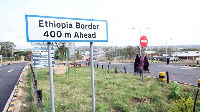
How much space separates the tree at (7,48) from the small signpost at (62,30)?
202 feet

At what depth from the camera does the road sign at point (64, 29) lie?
7.60ft

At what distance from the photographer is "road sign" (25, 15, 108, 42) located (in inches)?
91.2

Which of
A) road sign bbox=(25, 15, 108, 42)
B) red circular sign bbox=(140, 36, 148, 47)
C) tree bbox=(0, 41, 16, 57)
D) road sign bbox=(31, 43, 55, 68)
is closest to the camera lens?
road sign bbox=(25, 15, 108, 42)

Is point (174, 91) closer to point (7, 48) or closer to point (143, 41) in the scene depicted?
point (143, 41)

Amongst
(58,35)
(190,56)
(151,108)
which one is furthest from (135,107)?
(190,56)

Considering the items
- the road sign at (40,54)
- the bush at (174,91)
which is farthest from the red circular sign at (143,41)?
the road sign at (40,54)

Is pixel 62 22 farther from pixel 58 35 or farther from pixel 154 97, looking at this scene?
pixel 154 97

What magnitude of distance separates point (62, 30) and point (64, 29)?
4cm

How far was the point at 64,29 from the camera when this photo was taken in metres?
2.60

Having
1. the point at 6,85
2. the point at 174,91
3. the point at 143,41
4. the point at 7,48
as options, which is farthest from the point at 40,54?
the point at 7,48

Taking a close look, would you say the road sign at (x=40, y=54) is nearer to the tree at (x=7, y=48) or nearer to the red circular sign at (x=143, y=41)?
the red circular sign at (x=143, y=41)

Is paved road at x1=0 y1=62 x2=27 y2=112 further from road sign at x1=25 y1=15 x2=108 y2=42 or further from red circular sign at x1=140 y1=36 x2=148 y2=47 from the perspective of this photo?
red circular sign at x1=140 y1=36 x2=148 y2=47

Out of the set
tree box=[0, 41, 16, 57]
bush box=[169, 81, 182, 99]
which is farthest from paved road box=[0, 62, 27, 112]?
tree box=[0, 41, 16, 57]

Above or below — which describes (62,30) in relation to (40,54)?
above
